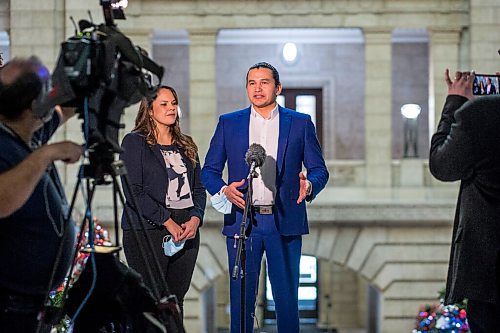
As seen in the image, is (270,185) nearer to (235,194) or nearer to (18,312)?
(235,194)

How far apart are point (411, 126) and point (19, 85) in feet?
43.1

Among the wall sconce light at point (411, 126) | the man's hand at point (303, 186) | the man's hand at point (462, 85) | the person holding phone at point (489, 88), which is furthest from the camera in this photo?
the wall sconce light at point (411, 126)

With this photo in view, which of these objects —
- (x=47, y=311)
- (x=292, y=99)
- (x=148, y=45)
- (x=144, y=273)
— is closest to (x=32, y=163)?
(x=47, y=311)

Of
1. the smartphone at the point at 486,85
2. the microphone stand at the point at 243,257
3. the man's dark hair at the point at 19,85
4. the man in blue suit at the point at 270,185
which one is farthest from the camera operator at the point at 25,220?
the smartphone at the point at 486,85

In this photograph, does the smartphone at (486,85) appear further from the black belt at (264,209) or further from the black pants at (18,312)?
the black pants at (18,312)

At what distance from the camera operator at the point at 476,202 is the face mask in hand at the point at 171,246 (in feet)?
5.17

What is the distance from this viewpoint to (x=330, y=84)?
1894 centimetres

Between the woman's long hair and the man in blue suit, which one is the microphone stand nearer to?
the man in blue suit

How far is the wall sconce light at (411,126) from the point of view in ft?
54.1

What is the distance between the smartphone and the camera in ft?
17.1

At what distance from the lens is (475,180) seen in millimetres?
5039

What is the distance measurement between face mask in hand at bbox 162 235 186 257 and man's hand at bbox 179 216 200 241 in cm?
4

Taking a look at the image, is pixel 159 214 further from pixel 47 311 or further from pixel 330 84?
pixel 330 84

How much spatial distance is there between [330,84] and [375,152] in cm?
344
